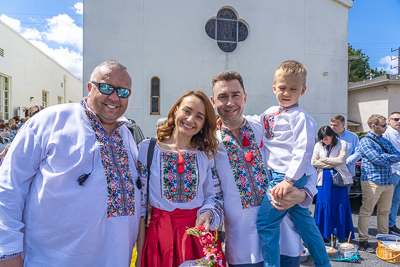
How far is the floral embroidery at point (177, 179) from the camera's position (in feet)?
6.70

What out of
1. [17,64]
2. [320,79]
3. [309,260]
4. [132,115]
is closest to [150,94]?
[132,115]

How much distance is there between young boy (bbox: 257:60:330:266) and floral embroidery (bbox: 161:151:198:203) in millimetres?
578

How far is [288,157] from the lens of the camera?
2.28 meters

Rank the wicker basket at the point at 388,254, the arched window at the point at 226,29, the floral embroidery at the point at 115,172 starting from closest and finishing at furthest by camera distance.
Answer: the floral embroidery at the point at 115,172 < the wicker basket at the point at 388,254 < the arched window at the point at 226,29

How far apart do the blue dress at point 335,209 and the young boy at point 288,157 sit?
2.69 metres

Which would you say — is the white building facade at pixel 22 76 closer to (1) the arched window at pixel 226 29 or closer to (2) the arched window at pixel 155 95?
(2) the arched window at pixel 155 95

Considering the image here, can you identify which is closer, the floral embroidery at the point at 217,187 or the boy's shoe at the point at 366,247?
the floral embroidery at the point at 217,187

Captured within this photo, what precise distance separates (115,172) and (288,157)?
137 cm

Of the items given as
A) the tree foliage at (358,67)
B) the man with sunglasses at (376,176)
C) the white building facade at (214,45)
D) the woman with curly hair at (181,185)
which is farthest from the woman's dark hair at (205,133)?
the tree foliage at (358,67)

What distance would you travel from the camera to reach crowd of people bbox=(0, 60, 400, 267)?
171 centimetres

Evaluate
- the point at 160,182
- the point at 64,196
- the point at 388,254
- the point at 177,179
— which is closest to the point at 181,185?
the point at 177,179

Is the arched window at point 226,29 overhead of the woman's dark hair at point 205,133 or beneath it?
overhead

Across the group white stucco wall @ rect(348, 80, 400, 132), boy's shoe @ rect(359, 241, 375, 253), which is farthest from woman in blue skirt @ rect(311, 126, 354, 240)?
white stucco wall @ rect(348, 80, 400, 132)

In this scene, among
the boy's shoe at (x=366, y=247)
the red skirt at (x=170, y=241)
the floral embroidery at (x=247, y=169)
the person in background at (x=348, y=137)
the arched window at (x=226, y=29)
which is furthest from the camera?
the arched window at (x=226, y=29)
